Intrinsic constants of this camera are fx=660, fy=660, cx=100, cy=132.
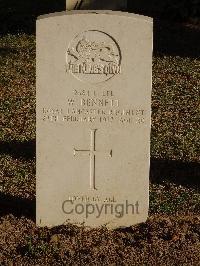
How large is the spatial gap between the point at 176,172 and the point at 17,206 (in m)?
1.92

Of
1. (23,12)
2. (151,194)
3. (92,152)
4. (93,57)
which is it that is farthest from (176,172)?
(23,12)

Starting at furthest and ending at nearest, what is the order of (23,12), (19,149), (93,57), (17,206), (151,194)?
(23,12) → (19,149) → (151,194) → (17,206) → (93,57)

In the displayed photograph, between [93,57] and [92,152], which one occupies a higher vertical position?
[93,57]

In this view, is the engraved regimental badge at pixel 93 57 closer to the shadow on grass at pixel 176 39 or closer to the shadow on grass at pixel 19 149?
the shadow on grass at pixel 19 149

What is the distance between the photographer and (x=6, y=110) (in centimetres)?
965

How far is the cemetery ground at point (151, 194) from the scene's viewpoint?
503cm

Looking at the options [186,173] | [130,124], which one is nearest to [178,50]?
[186,173]

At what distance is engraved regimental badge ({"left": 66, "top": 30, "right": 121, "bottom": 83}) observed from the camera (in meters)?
4.97

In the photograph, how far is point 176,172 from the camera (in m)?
7.10

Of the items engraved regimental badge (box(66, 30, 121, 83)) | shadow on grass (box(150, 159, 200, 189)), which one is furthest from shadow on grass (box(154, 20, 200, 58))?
engraved regimental badge (box(66, 30, 121, 83))

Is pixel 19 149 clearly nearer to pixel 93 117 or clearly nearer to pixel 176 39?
pixel 93 117

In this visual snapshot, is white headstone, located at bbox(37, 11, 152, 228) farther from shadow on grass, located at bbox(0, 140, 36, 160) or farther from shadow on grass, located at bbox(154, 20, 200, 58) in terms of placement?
shadow on grass, located at bbox(154, 20, 200, 58)

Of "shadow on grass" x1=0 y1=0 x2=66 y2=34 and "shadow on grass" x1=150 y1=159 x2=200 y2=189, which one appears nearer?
"shadow on grass" x1=150 y1=159 x2=200 y2=189

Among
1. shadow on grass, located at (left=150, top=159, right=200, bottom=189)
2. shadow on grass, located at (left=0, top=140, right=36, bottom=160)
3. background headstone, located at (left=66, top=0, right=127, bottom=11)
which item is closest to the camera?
shadow on grass, located at (left=150, top=159, right=200, bottom=189)
